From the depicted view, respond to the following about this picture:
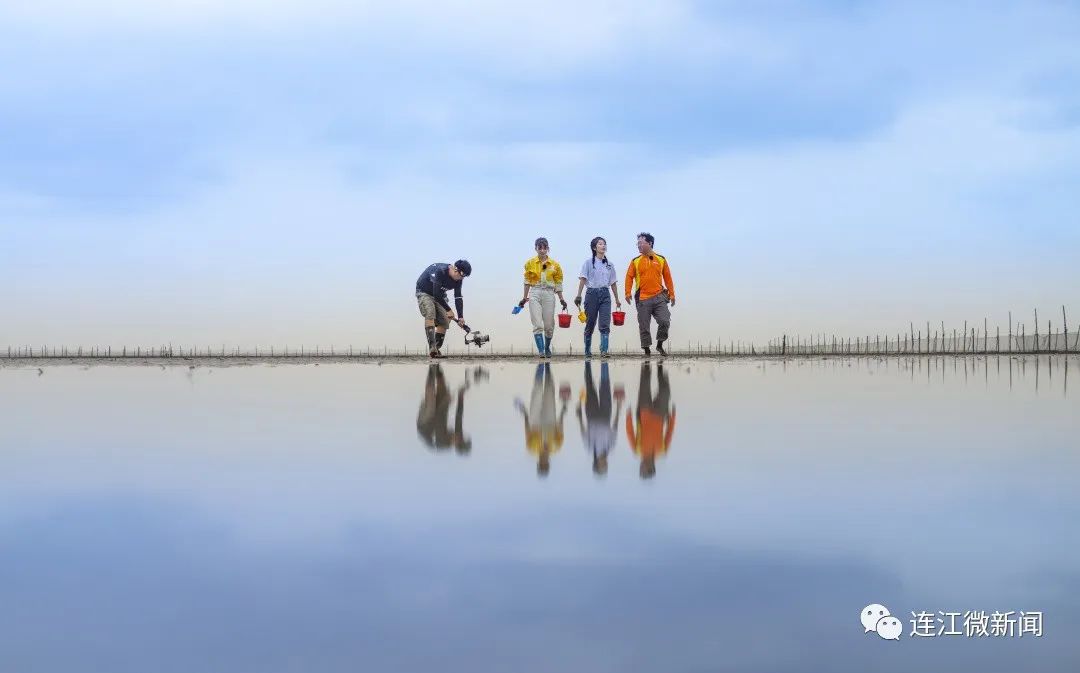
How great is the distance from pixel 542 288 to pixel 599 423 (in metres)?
10.9

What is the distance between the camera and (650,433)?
19.6ft

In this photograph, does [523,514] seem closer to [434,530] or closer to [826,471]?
[434,530]

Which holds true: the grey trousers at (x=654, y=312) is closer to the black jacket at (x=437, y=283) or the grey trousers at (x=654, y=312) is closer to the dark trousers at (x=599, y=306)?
the dark trousers at (x=599, y=306)

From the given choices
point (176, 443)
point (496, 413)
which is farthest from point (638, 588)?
point (496, 413)

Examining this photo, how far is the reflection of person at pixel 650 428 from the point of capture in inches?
194

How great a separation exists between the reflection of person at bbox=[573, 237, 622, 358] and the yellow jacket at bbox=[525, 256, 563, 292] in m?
0.49

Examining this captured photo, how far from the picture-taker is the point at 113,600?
2523mm

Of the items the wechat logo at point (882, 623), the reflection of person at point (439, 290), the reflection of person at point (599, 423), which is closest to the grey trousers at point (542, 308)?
the reflection of person at point (439, 290)

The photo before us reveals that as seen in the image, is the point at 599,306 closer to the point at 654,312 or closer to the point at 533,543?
the point at 654,312

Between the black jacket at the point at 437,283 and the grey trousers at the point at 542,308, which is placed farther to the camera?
the grey trousers at the point at 542,308

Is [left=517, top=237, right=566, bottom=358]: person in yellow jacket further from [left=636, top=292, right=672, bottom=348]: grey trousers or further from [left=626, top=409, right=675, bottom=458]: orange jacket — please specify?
[left=626, top=409, right=675, bottom=458]: orange jacket

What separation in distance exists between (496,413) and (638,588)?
16.1 feet

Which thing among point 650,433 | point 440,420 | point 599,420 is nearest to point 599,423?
point 599,420

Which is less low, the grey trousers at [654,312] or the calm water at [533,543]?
the grey trousers at [654,312]
